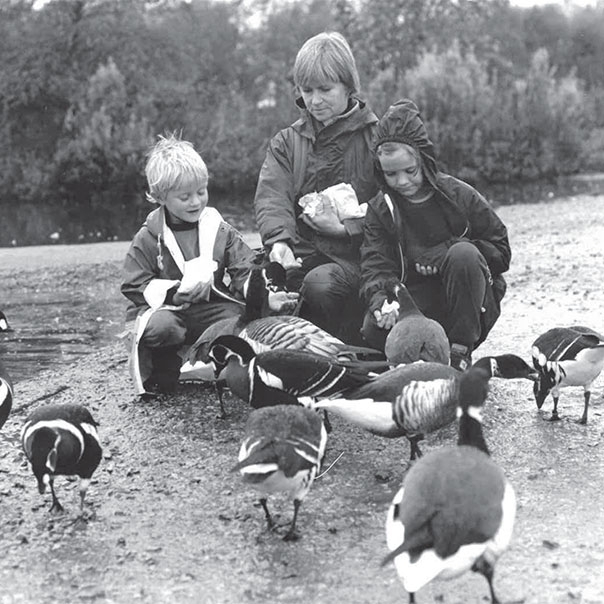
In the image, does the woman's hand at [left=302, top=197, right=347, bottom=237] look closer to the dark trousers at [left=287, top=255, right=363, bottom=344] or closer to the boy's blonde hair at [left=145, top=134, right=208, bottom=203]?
the dark trousers at [left=287, top=255, right=363, bottom=344]

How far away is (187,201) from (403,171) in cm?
145

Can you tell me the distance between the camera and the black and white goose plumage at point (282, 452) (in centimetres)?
349

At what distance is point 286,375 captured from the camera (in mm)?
4566

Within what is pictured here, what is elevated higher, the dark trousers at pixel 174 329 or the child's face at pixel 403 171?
the child's face at pixel 403 171

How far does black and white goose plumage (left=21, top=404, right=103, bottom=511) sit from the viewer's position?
3.86 m

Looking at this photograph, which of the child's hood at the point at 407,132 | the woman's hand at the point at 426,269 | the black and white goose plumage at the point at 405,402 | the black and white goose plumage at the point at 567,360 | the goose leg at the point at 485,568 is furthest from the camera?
the woman's hand at the point at 426,269

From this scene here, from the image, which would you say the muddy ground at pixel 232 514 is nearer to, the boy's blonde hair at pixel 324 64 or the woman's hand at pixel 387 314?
the woman's hand at pixel 387 314

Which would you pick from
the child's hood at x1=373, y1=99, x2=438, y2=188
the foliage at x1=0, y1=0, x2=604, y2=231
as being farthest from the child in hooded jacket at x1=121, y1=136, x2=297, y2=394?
the foliage at x1=0, y1=0, x2=604, y2=231

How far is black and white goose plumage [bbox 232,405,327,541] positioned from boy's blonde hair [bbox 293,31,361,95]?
9.41 feet

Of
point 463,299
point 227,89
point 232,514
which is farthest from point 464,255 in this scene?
point 227,89

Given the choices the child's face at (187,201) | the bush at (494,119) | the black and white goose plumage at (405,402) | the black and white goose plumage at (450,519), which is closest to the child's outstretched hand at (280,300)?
the child's face at (187,201)

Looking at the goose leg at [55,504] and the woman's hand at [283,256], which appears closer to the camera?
the goose leg at [55,504]

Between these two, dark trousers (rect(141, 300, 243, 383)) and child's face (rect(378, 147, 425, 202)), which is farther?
dark trousers (rect(141, 300, 243, 383))

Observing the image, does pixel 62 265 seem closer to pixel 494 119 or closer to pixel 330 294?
pixel 330 294
